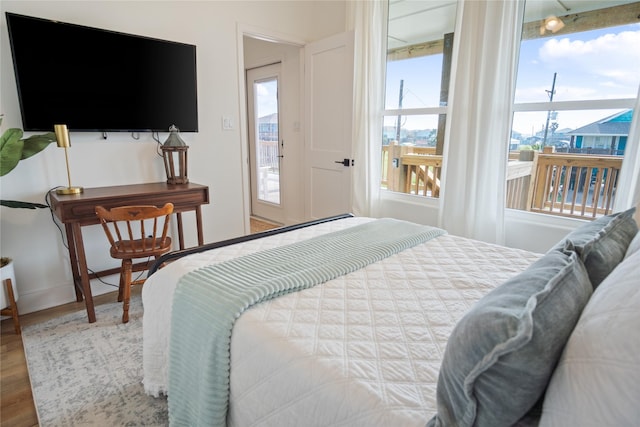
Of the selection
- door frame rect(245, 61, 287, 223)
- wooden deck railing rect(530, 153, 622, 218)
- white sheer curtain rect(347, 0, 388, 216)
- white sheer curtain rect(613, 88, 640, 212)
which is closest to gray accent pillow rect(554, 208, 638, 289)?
white sheer curtain rect(613, 88, 640, 212)

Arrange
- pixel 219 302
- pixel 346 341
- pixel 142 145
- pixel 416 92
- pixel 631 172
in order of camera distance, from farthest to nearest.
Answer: pixel 416 92, pixel 142 145, pixel 631 172, pixel 219 302, pixel 346 341

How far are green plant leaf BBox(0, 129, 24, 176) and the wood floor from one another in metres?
1.00

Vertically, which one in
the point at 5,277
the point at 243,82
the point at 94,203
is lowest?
the point at 5,277

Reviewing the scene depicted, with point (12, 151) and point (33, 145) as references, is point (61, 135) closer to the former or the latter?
point (33, 145)

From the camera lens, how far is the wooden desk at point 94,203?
2174 millimetres

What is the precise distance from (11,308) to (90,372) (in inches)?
32.5

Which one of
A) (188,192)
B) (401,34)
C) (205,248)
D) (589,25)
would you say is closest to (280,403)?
(205,248)

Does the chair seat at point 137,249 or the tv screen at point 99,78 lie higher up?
the tv screen at point 99,78

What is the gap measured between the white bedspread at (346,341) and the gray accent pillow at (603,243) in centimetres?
36

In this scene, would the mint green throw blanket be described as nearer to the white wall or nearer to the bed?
the bed

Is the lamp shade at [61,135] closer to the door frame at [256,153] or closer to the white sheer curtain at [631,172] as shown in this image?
the door frame at [256,153]

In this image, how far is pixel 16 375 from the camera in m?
1.81

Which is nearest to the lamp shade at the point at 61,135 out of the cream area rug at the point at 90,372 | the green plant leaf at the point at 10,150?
the green plant leaf at the point at 10,150

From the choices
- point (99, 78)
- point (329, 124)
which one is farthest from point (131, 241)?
point (329, 124)
